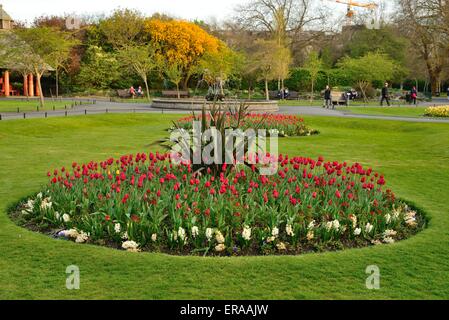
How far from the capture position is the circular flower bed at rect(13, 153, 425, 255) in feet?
19.9

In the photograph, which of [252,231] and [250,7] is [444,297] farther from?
[250,7]

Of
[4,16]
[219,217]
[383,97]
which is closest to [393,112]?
[383,97]

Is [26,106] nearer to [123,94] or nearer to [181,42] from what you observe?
[123,94]

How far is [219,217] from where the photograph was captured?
6.28 m

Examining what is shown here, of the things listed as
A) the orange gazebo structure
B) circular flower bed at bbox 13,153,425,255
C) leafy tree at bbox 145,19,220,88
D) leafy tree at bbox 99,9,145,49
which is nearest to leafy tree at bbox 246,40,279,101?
leafy tree at bbox 145,19,220,88

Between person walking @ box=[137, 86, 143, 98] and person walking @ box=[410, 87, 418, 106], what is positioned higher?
person walking @ box=[137, 86, 143, 98]

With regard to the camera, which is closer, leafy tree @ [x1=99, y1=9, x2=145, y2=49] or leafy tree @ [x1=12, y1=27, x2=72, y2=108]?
leafy tree @ [x1=12, y1=27, x2=72, y2=108]

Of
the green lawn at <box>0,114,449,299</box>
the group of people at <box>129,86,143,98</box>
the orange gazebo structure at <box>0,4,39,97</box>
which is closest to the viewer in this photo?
the green lawn at <box>0,114,449,299</box>

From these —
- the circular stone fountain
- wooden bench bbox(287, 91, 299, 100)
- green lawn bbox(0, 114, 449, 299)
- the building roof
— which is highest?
the building roof

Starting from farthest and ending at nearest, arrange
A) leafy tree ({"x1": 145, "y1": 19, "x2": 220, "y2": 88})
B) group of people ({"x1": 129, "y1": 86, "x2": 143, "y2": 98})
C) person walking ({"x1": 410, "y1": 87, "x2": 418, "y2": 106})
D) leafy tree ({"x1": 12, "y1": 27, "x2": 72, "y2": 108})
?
leafy tree ({"x1": 145, "y1": 19, "x2": 220, "y2": 88}) < group of people ({"x1": 129, "y1": 86, "x2": 143, "y2": 98}) < person walking ({"x1": 410, "y1": 87, "x2": 418, "y2": 106}) < leafy tree ({"x1": 12, "y1": 27, "x2": 72, "y2": 108})

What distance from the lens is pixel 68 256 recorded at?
573 centimetres

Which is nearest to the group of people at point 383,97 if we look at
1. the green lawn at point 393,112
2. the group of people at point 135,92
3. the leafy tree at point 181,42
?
the green lawn at point 393,112

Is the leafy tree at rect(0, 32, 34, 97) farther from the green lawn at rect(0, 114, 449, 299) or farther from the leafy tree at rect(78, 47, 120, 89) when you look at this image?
the green lawn at rect(0, 114, 449, 299)

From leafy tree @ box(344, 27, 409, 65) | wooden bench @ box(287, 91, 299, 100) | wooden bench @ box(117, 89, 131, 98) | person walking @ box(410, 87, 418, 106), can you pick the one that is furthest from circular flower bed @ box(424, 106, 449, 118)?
leafy tree @ box(344, 27, 409, 65)
